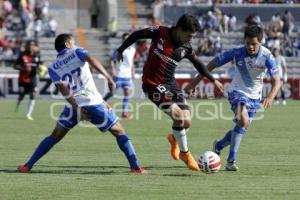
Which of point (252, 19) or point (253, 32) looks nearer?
point (253, 32)

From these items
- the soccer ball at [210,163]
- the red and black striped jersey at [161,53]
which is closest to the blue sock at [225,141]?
the soccer ball at [210,163]

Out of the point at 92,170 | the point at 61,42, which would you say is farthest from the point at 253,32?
the point at 92,170

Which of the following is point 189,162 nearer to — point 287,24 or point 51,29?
point 287,24

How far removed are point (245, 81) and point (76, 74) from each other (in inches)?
105

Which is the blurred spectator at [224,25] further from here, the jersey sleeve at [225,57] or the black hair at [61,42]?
the black hair at [61,42]

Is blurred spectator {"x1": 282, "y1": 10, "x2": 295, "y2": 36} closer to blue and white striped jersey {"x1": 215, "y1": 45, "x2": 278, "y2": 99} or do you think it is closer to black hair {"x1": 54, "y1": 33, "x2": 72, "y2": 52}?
blue and white striped jersey {"x1": 215, "y1": 45, "x2": 278, "y2": 99}

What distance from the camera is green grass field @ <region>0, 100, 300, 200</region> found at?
36.6 feet

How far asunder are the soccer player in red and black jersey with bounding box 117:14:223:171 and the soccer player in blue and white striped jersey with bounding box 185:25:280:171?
0.50m

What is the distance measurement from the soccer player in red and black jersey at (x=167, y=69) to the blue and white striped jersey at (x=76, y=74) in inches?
26.2

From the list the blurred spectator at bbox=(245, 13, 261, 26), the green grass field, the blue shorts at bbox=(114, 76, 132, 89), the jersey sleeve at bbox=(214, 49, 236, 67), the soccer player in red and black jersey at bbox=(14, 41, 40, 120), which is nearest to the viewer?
the green grass field

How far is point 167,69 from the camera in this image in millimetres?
13406

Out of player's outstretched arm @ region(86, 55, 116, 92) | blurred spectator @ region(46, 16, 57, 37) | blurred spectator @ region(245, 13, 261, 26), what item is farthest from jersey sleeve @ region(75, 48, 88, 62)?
blurred spectator @ region(46, 16, 57, 37)

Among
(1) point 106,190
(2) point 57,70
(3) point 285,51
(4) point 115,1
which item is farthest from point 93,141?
(4) point 115,1

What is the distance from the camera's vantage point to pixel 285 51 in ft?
→ 141
